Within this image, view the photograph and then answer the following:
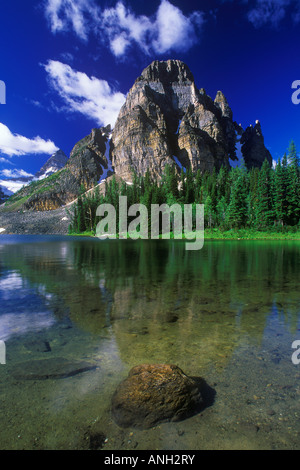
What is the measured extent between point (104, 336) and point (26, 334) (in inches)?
88.6

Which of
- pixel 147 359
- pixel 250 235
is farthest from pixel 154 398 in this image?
pixel 250 235

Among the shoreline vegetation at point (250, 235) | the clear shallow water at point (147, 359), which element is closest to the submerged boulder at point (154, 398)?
the clear shallow water at point (147, 359)

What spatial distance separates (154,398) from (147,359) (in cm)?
159

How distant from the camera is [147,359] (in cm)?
525

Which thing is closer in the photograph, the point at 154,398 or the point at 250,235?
the point at 154,398

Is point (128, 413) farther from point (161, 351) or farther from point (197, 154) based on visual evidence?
point (197, 154)

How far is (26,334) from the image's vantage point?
6570 millimetres

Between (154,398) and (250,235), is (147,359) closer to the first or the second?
(154,398)

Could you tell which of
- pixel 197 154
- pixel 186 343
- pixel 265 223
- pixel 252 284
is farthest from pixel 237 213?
pixel 197 154

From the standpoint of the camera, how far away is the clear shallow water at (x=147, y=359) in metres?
3.20

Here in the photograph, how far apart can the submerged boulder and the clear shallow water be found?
0.14 m

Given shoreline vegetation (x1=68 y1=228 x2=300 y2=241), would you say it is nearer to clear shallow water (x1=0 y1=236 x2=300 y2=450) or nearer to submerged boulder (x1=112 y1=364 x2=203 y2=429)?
clear shallow water (x1=0 y1=236 x2=300 y2=450)

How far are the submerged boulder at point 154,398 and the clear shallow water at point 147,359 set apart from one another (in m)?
0.14

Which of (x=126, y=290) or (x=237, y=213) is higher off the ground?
(x=237, y=213)
